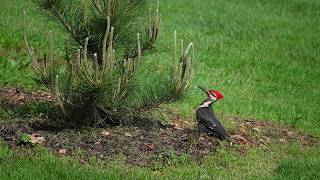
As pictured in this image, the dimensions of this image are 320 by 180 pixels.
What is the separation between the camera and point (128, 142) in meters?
7.21

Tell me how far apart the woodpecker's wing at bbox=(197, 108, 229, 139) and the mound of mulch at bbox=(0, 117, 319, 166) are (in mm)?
132

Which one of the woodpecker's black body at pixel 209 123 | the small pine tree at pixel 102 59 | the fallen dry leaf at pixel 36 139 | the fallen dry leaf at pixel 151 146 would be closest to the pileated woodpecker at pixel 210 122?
the woodpecker's black body at pixel 209 123

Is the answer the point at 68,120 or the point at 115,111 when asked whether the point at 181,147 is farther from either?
the point at 68,120

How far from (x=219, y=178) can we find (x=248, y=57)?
7.47 m

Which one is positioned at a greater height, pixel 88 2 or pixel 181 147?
pixel 88 2

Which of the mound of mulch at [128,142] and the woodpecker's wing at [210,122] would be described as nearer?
the mound of mulch at [128,142]

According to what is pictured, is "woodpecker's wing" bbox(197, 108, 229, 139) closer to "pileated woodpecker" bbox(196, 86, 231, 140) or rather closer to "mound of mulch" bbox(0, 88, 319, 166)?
"pileated woodpecker" bbox(196, 86, 231, 140)

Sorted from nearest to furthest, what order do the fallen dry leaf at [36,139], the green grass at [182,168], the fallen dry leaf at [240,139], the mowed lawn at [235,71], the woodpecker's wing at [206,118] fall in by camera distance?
Answer: the green grass at [182,168]
the mowed lawn at [235,71]
the fallen dry leaf at [36,139]
the woodpecker's wing at [206,118]
the fallen dry leaf at [240,139]

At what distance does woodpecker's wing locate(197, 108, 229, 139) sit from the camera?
7586mm

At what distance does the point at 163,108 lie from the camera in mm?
8891

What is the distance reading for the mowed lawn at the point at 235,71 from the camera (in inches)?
262

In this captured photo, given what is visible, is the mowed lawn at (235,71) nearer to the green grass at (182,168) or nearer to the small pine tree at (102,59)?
the green grass at (182,168)

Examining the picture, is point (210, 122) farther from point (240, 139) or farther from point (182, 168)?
point (182, 168)

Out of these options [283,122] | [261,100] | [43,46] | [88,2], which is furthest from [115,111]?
[43,46]
